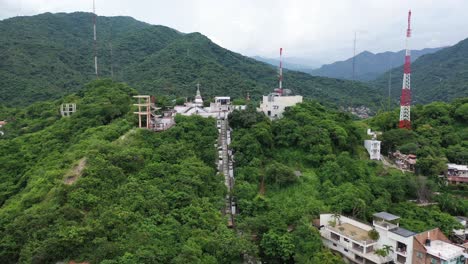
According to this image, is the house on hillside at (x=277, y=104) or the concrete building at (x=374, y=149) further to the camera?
the house on hillside at (x=277, y=104)

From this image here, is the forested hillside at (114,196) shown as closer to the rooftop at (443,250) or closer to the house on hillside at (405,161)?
the rooftop at (443,250)

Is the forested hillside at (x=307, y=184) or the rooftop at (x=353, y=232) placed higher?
the forested hillside at (x=307, y=184)

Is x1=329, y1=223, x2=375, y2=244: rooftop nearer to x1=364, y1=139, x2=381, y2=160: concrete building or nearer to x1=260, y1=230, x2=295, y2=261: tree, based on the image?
x1=260, y1=230, x2=295, y2=261: tree

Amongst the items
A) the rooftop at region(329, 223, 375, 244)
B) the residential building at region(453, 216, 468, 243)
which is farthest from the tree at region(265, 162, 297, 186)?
the residential building at region(453, 216, 468, 243)

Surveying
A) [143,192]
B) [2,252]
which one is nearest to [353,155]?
[143,192]

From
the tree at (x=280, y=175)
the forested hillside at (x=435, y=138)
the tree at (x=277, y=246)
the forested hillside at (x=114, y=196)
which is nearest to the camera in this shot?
the forested hillside at (x=114, y=196)

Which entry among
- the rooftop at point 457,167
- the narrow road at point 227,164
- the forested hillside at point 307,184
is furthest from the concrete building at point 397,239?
the rooftop at point 457,167

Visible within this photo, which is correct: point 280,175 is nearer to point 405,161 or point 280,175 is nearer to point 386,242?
point 386,242

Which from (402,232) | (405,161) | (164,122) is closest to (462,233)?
(402,232)
